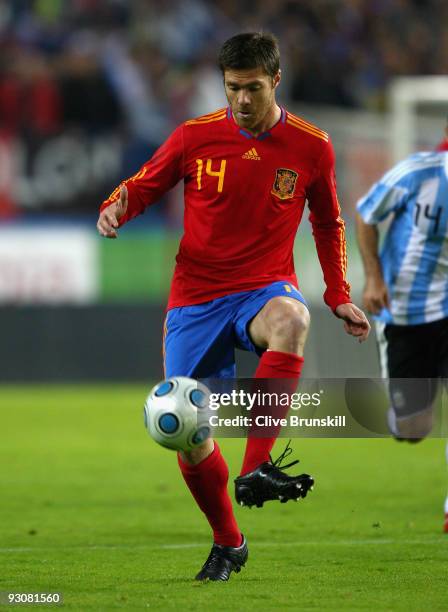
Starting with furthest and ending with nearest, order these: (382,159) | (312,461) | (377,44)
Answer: (377,44), (382,159), (312,461)

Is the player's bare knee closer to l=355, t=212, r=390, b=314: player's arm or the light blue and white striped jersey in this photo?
l=355, t=212, r=390, b=314: player's arm

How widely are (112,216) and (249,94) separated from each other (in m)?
0.72

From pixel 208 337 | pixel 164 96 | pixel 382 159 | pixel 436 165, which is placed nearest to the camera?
pixel 208 337

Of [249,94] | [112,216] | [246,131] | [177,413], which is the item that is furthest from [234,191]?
[177,413]

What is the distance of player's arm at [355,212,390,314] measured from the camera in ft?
23.0

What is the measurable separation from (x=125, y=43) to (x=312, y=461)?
8811 millimetres

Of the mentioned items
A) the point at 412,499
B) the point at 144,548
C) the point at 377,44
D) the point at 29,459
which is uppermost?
the point at 377,44

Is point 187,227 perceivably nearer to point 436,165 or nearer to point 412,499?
point 436,165

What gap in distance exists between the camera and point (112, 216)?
17.1ft

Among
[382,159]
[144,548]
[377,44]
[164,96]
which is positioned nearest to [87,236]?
[164,96]

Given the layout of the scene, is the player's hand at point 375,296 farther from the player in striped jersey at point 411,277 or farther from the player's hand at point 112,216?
the player's hand at point 112,216

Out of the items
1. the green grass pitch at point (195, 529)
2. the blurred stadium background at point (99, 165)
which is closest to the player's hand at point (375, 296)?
the green grass pitch at point (195, 529)

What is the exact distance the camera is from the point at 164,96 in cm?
1703

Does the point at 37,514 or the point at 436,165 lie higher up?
the point at 436,165
